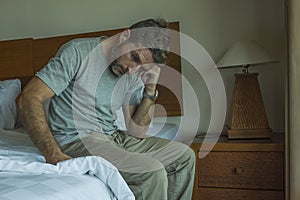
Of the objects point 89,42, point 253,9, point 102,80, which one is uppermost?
point 253,9

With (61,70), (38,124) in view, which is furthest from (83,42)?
(38,124)

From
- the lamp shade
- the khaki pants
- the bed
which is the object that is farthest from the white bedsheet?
the lamp shade

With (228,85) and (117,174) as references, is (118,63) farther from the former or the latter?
(228,85)

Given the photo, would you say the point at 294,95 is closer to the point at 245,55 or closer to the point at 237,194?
the point at 245,55

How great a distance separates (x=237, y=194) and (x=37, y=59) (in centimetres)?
165

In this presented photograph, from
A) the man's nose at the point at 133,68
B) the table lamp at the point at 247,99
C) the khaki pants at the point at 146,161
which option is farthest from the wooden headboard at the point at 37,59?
the man's nose at the point at 133,68

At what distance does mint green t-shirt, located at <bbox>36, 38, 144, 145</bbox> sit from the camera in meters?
1.52

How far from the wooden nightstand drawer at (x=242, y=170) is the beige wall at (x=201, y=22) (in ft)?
1.51

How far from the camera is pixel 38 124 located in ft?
4.48

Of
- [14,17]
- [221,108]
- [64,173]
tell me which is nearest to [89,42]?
[64,173]

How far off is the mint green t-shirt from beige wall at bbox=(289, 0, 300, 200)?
0.83 meters

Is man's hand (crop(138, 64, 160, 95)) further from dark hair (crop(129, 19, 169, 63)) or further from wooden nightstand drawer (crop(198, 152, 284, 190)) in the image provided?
wooden nightstand drawer (crop(198, 152, 284, 190))

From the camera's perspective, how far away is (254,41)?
2.22 meters

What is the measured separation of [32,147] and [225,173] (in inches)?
39.2
